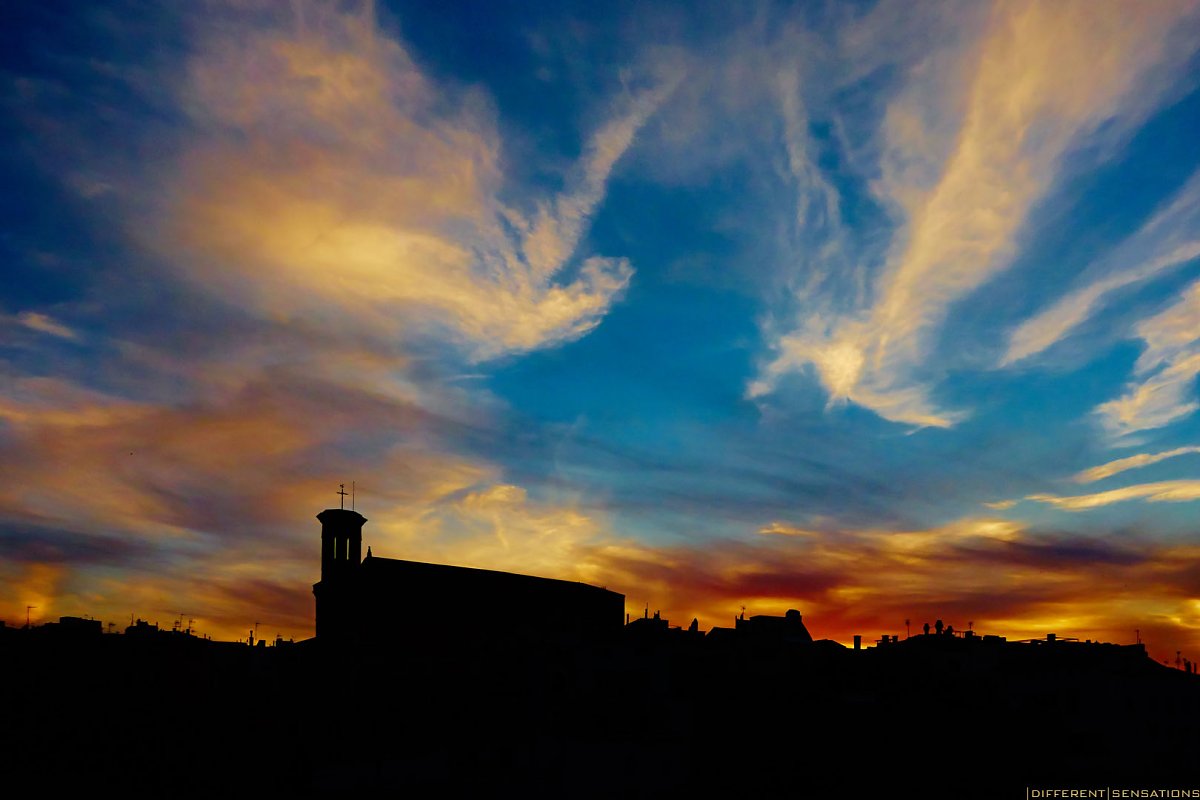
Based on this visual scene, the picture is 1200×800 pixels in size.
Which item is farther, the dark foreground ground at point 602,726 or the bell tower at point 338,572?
the bell tower at point 338,572

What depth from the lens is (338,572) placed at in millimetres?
46312

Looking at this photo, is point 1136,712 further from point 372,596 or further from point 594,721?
point 372,596

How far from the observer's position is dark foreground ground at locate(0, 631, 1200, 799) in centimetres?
3366

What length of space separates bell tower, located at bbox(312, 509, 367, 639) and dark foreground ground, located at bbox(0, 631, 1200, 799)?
1.52 m

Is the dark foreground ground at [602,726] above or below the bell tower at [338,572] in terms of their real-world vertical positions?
below

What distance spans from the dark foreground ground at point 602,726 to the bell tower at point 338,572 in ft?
5.00

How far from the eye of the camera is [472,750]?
1331 inches

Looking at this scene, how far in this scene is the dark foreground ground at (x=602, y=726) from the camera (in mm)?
33656

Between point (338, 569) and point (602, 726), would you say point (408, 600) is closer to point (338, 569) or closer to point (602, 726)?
point (338, 569)

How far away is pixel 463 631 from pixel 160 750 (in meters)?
16.2

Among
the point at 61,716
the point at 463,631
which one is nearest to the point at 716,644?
the point at 463,631

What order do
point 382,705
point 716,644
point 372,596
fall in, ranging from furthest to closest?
point 716,644 < point 372,596 < point 382,705

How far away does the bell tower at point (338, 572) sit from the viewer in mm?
Result: 45656

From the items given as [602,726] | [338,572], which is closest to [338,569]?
[338,572]
